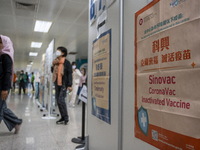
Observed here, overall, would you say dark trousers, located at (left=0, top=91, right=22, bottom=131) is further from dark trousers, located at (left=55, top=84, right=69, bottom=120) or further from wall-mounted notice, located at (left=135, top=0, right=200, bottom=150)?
wall-mounted notice, located at (left=135, top=0, right=200, bottom=150)

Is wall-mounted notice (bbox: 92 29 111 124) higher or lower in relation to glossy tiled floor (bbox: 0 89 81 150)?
higher

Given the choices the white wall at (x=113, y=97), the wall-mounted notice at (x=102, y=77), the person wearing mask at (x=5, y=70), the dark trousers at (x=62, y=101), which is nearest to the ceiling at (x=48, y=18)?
the dark trousers at (x=62, y=101)

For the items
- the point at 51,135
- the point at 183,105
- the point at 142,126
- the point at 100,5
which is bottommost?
the point at 51,135

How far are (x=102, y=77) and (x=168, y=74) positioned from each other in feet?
2.81

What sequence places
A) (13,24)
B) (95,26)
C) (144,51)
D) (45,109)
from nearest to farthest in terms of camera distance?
(144,51), (95,26), (45,109), (13,24)

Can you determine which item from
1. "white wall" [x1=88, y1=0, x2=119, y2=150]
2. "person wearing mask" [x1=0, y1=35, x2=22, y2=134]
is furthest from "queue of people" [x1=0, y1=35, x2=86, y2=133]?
"white wall" [x1=88, y1=0, x2=119, y2=150]

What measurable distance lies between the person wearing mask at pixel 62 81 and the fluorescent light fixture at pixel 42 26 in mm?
3099

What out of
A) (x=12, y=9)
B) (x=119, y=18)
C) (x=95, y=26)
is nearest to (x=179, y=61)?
(x=119, y=18)

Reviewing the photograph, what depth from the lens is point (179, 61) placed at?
0.80 metres

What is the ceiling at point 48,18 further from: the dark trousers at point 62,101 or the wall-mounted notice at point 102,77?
the wall-mounted notice at point 102,77

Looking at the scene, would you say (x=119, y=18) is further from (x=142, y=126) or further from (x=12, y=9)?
(x=12, y=9)

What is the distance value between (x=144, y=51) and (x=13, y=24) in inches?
264

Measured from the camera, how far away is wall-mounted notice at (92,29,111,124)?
156 cm

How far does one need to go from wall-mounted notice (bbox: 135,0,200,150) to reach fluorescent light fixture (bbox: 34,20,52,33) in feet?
19.3
